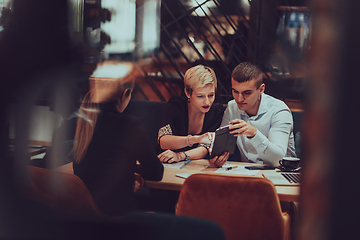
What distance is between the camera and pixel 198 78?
6.33 feet

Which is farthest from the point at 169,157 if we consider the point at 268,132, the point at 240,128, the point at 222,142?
the point at 268,132

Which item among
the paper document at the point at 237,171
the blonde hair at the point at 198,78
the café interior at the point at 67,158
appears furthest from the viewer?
the blonde hair at the point at 198,78

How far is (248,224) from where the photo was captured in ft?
3.29

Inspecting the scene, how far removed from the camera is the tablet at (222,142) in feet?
5.01

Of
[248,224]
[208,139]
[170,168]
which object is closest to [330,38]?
[248,224]

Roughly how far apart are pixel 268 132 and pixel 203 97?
1.58 feet

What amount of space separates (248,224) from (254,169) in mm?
576

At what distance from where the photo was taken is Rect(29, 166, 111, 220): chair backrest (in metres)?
0.97

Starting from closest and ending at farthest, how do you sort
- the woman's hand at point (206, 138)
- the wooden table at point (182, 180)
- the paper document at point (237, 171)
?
the wooden table at point (182, 180), the paper document at point (237, 171), the woman's hand at point (206, 138)

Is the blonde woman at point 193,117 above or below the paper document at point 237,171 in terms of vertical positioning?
above

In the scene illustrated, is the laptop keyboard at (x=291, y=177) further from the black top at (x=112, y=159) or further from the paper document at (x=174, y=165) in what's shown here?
the black top at (x=112, y=159)

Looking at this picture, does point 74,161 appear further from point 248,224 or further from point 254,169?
point 254,169

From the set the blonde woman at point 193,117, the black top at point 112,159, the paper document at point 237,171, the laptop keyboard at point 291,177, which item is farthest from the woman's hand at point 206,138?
the black top at point 112,159

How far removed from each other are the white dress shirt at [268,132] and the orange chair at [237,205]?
2.03 feet
